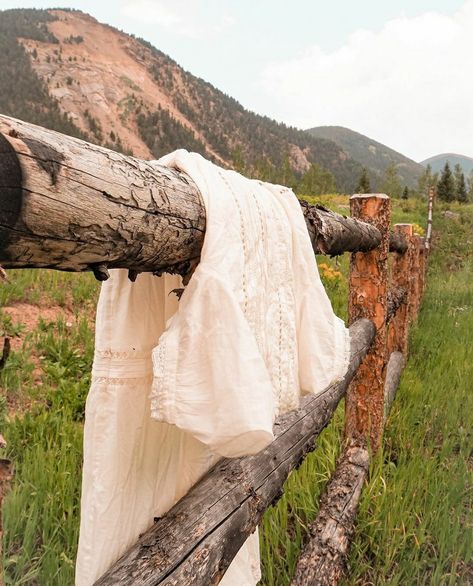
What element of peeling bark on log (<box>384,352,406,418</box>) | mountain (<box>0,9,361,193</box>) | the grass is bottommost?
the grass

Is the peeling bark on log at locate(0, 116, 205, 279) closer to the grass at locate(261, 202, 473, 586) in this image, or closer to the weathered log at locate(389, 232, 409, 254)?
the grass at locate(261, 202, 473, 586)

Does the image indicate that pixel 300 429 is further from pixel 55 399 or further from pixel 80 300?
pixel 80 300

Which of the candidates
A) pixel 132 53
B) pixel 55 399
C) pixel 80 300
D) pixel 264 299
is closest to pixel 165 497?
pixel 264 299

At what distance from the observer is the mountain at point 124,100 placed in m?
63.2

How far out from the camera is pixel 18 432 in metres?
2.22

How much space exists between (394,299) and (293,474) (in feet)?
5.94

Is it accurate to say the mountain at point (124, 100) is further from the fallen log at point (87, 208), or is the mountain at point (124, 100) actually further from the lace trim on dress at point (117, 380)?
the fallen log at point (87, 208)

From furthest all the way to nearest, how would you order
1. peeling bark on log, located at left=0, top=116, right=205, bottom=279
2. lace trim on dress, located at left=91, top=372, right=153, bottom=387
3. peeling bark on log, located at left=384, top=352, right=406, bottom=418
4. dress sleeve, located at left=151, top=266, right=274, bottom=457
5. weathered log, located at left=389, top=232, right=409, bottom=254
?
weathered log, located at left=389, top=232, right=409, bottom=254 → peeling bark on log, located at left=384, top=352, right=406, bottom=418 → lace trim on dress, located at left=91, top=372, right=153, bottom=387 → dress sleeve, located at left=151, top=266, right=274, bottom=457 → peeling bark on log, located at left=0, top=116, right=205, bottom=279

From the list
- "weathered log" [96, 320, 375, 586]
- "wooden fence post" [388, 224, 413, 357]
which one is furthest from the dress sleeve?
"wooden fence post" [388, 224, 413, 357]

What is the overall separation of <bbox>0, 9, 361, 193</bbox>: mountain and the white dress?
56730 millimetres

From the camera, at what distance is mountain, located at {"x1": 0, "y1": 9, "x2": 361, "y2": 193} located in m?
63.2

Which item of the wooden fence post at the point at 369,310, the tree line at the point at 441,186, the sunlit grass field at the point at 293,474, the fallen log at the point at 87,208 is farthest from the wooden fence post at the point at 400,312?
the tree line at the point at 441,186

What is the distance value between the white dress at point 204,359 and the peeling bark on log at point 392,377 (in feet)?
7.06

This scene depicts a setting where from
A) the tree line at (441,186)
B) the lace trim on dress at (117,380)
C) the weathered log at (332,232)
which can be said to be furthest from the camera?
the tree line at (441,186)
